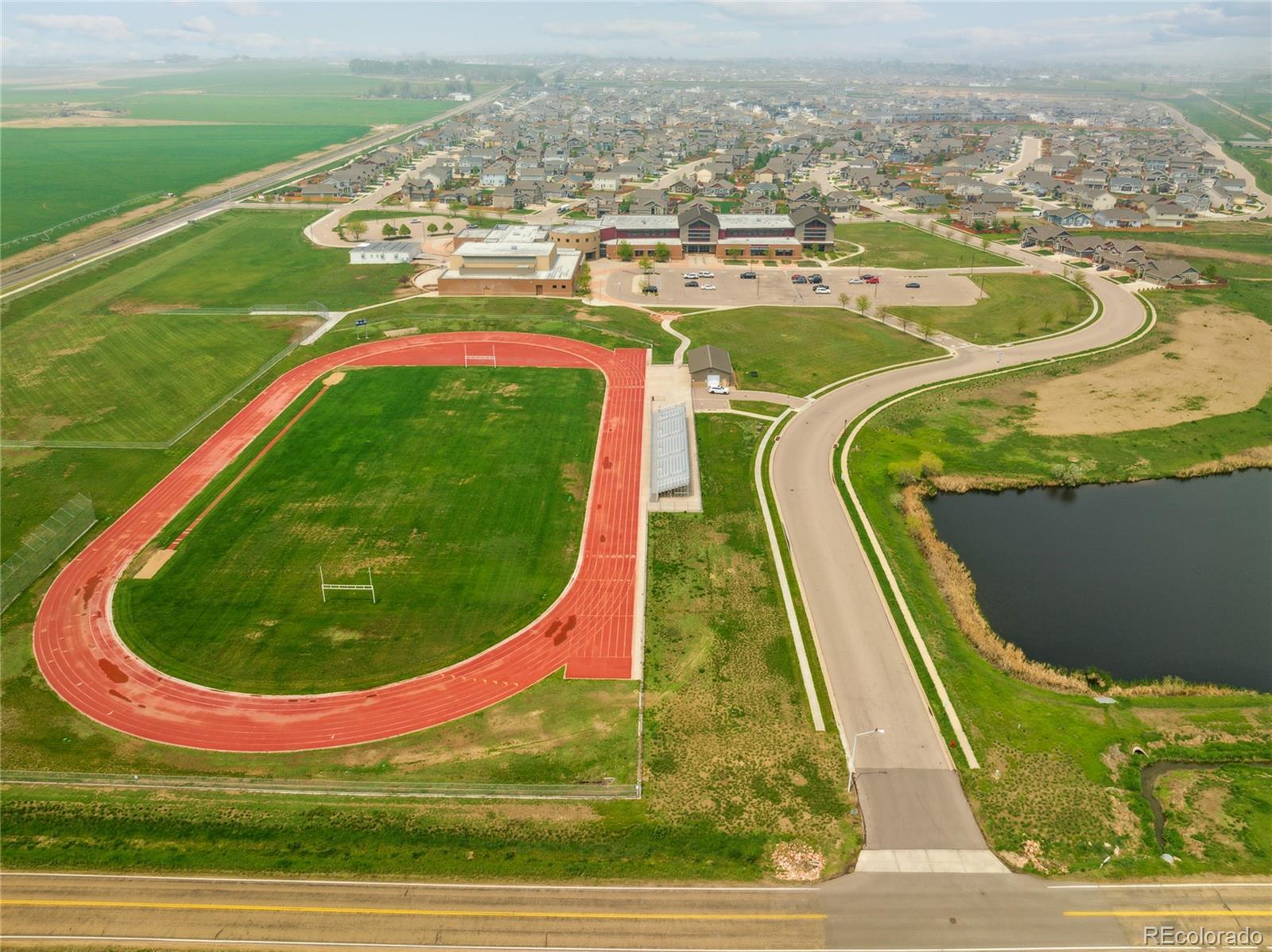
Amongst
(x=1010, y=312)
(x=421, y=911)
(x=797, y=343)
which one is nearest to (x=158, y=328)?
(x=797, y=343)

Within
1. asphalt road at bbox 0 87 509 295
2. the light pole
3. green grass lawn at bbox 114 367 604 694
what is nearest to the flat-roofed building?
green grass lawn at bbox 114 367 604 694

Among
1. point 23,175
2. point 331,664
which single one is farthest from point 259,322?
point 23,175

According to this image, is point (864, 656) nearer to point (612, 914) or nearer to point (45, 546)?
point (612, 914)

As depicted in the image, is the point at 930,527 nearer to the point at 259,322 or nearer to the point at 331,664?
the point at 331,664

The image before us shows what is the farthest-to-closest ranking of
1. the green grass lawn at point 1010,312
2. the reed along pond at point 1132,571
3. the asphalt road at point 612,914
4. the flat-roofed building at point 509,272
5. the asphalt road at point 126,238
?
the asphalt road at point 126,238 < the flat-roofed building at point 509,272 < the green grass lawn at point 1010,312 < the reed along pond at point 1132,571 < the asphalt road at point 612,914

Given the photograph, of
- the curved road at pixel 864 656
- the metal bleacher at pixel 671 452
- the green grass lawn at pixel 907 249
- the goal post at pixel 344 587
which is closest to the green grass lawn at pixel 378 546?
the goal post at pixel 344 587

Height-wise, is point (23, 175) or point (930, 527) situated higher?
point (23, 175)
